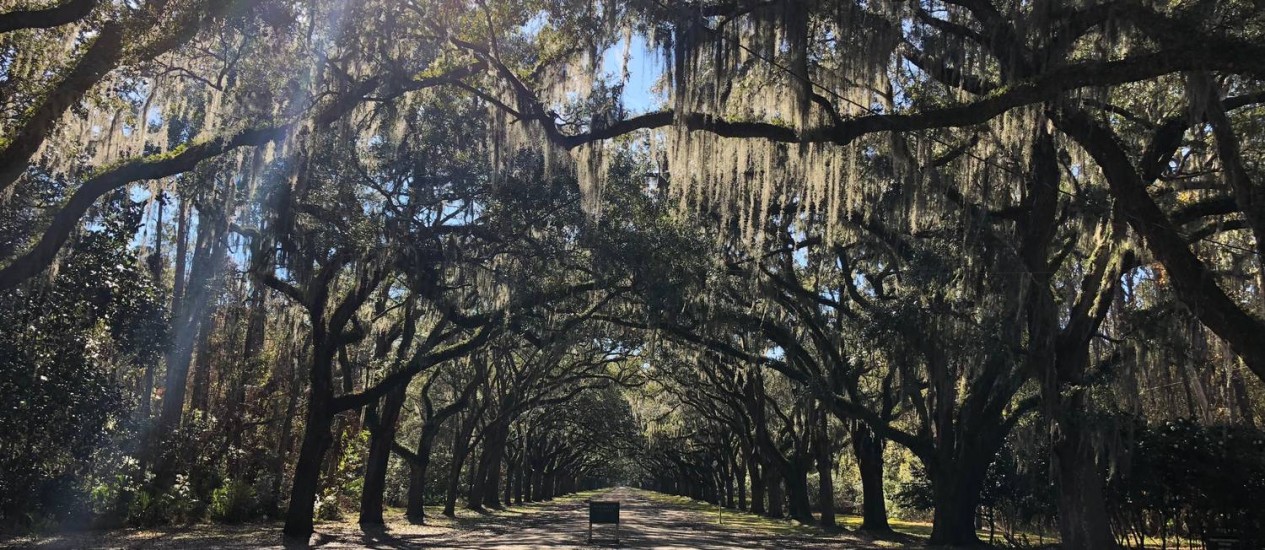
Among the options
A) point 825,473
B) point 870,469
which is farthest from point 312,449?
point 825,473

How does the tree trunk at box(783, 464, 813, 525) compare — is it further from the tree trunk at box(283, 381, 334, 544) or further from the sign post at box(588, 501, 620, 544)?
the tree trunk at box(283, 381, 334, 544)

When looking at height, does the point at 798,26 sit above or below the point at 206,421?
above

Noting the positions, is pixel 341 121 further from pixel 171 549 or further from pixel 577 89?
pixel 171 549

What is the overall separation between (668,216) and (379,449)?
10329 mm

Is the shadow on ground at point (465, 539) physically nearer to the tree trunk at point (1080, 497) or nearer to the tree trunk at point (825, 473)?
the tree trunk at point (825, 473)

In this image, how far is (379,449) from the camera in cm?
2083

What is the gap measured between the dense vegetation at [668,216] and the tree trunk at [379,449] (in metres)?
0.11

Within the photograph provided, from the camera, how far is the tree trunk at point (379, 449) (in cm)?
2058

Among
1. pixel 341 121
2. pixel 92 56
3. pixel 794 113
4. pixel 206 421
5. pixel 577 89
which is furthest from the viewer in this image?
→ pixel 206 421

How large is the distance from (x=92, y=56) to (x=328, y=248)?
6899mm


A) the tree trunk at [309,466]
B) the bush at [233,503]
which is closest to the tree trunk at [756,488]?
the bush at [233,503]

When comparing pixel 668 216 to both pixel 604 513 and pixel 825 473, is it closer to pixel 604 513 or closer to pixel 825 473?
pixel 604 513

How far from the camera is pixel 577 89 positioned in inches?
429

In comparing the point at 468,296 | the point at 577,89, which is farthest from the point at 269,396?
the point at 577,89
